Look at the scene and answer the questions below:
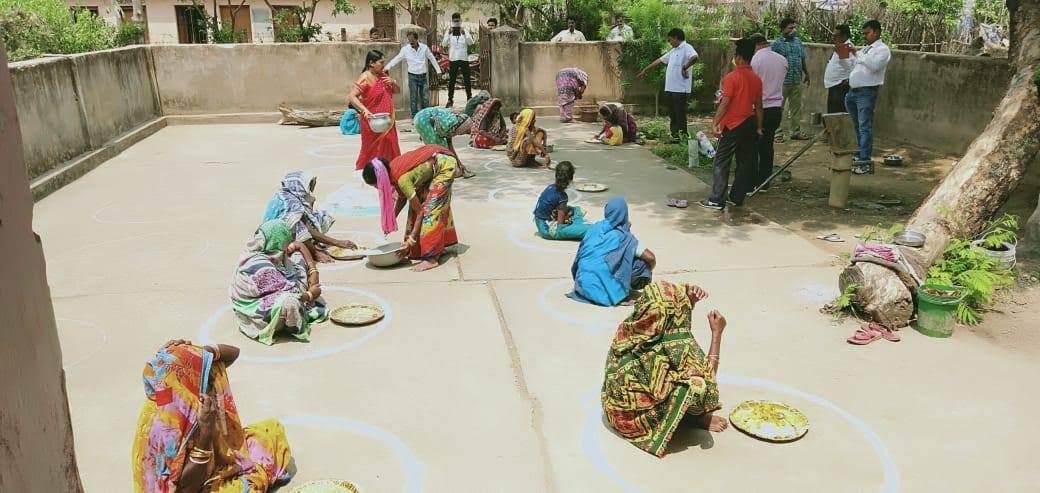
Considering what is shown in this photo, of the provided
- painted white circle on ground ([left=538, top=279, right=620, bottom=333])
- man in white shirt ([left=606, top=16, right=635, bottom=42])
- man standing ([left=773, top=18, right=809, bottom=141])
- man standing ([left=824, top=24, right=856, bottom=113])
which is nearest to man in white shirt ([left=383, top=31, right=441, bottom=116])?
man in white shirt ([left=606, top=16, right=635, bottom=42])

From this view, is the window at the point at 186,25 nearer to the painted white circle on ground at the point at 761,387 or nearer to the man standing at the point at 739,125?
the man standing at the point at 739,125

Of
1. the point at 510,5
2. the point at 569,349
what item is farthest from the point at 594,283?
the point at 510,5

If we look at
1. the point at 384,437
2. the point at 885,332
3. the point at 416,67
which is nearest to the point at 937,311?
the point at 885,332

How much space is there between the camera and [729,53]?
15281mm

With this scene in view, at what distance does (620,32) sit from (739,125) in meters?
7.85

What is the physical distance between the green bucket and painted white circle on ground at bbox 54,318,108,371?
579 centimetres

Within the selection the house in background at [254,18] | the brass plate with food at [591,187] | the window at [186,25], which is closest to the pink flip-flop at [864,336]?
the brass plate with food at [591,187]

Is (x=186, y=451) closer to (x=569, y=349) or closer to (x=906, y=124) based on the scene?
(x=569, y=349)

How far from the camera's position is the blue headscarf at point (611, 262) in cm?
587

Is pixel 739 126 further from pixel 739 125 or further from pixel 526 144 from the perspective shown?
pixel 526 144

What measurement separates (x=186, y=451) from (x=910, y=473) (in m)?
3.51

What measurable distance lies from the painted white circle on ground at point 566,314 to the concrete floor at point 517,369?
22mm

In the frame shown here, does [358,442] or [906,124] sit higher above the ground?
[906,124]

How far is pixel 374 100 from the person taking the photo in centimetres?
948
